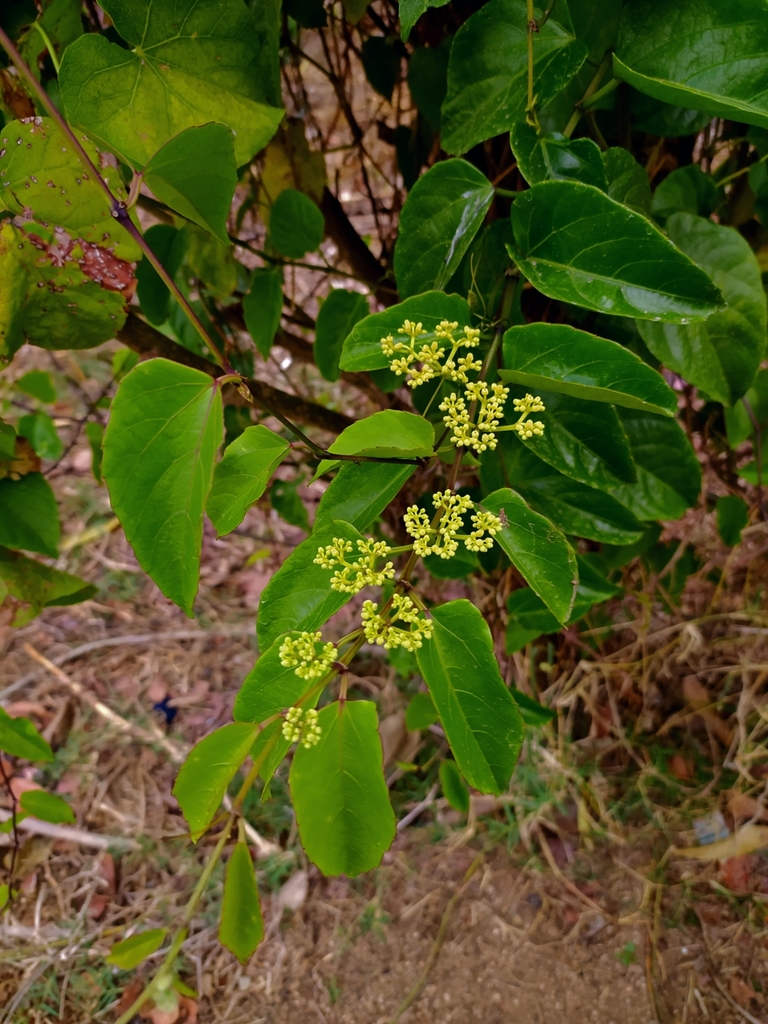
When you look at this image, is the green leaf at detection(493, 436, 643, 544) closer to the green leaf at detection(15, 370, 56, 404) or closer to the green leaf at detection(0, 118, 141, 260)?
the green leaf at detection(0, 118, 141, 260)

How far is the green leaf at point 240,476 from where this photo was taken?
0.39 metres

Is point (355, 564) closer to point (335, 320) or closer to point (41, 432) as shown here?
point (335, 320)

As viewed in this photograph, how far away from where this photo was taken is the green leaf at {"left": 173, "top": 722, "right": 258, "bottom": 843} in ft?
1.18

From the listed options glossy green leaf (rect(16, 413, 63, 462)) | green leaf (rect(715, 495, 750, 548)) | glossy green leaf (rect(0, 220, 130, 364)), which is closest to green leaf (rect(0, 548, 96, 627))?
glossy green leaf (rect(0, 220, 130, 364))

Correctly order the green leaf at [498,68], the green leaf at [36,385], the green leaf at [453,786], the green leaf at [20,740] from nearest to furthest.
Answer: the green leaf at [498,68] → the green leaf at [20,740] → the green leaf at [453,786] → the green leaf at [36,385]

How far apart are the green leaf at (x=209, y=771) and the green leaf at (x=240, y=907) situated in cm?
7

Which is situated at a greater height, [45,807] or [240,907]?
[240,907]

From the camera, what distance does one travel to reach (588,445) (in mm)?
489

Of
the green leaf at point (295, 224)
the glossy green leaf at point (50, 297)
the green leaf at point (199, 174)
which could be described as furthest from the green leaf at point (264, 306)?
the green leaf at point (199, 174)

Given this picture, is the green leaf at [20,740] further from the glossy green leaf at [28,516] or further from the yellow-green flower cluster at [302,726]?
the yellow-green flower cluster at [302,726]

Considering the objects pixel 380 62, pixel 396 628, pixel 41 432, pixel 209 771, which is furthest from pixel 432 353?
pixel 41 432

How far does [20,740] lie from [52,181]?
0.52 meters

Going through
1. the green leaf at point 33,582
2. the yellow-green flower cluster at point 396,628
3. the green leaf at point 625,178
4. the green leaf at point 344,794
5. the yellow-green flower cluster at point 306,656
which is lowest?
the green leaf at point 33,582

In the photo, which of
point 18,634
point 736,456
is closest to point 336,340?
point 736,456
